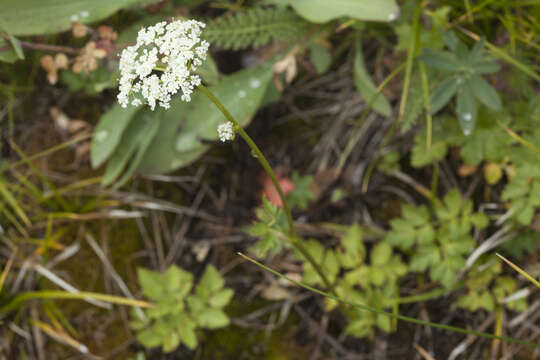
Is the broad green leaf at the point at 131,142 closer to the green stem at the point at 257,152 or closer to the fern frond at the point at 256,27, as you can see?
the fern frond at the point at 256,27

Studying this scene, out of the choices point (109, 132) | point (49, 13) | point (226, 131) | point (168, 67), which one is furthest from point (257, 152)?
point (49, 13)

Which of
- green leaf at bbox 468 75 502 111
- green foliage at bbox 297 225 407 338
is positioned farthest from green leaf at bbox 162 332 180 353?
green leaf at bbox 468 75 502 111

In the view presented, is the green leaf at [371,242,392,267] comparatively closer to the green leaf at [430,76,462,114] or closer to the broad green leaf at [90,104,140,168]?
the green leaf at [430,76,462,114]

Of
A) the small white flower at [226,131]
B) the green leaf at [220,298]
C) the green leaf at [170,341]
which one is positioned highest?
the small white flower at [226,131]

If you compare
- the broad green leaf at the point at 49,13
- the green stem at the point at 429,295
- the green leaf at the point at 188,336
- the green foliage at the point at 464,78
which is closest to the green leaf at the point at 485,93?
the green foliage at the point at 464,78

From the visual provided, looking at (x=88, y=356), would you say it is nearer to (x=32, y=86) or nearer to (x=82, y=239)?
(x=82, y=239)

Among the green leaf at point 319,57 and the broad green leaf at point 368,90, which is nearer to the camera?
the broad green leaf at point 368,90
